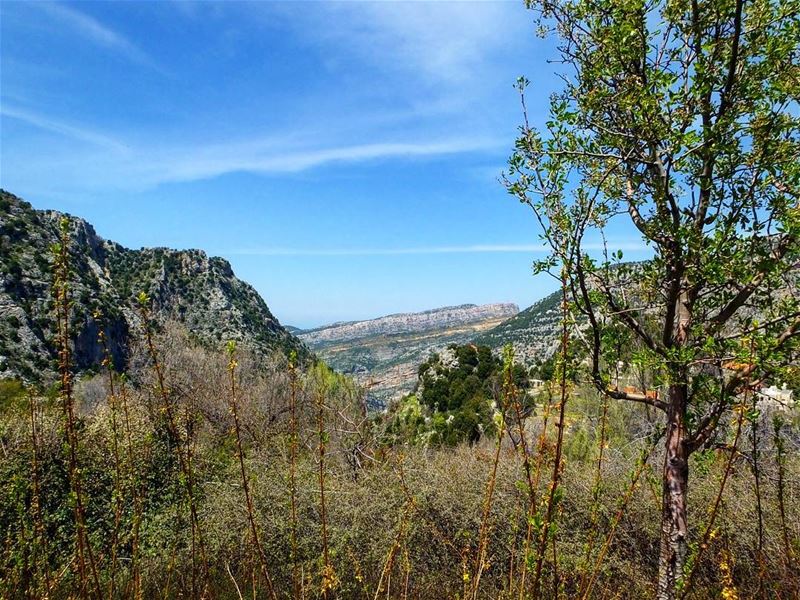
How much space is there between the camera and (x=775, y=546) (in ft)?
26.2

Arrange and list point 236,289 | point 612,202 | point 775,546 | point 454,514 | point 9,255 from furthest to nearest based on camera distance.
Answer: point 236,289, point 9,255, point 454,514, point 775,546, point 612,202

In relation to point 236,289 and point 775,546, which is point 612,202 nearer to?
point 775,546

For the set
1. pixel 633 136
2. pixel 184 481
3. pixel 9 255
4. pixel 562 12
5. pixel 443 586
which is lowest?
pixel 443 586

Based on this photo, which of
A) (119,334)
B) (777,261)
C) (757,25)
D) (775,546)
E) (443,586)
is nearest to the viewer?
(777,261)

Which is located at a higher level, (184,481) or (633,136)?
(633,136)

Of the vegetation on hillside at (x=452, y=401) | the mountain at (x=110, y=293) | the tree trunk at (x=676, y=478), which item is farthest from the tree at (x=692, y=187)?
the mountain at (x=110, y=293)

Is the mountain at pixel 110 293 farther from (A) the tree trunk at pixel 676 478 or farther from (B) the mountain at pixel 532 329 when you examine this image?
(B) the mountain at pixel 532 329

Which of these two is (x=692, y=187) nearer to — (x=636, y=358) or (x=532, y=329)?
(x=636, y=358)

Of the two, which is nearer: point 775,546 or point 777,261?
point 777,261

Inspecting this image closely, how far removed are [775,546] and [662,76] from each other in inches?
323

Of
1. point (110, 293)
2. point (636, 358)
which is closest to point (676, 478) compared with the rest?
point (636, 358)

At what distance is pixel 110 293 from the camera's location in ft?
187

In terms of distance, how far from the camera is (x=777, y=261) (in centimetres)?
412

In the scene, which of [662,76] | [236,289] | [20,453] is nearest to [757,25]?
[662,76]
